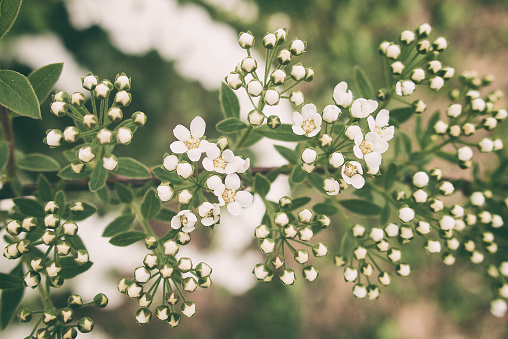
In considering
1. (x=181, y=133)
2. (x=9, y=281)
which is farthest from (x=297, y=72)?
(x=9, y=281)

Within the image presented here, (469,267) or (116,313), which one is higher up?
(469,267)

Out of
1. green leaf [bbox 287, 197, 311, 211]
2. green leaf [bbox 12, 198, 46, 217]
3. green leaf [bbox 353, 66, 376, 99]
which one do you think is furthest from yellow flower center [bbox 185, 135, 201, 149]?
green leaf [bbox 353, 66, 376, 99]

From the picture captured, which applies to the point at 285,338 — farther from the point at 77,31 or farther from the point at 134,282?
the point at 77,31

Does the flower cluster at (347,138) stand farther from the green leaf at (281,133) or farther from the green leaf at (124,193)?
the green leaf at (124,193)

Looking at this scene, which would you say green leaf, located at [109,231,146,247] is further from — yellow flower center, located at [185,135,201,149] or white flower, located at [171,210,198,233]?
yellow flower center, located at [185,135,201,149]

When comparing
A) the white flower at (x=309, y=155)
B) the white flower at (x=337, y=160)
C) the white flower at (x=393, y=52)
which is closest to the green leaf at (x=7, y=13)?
the white flower at (x=309, y=155)

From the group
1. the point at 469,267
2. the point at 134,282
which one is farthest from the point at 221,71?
the point at 469,267
